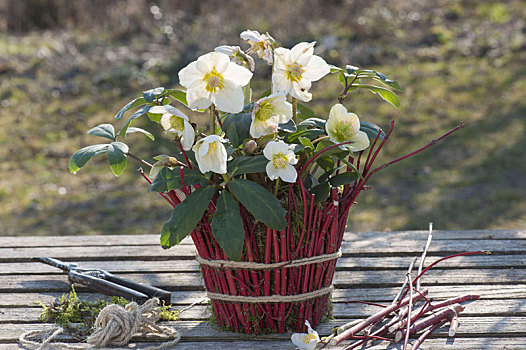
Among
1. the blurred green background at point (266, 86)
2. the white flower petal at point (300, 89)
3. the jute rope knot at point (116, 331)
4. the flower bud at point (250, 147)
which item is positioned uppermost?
the blurred green background at point (266, 86)

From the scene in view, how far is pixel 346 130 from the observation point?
150cm

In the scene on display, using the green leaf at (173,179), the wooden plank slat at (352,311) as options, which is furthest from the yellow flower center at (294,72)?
the wooden plank slat at (352,311)

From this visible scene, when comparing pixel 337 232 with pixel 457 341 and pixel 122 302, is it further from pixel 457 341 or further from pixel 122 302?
pixel 122 302

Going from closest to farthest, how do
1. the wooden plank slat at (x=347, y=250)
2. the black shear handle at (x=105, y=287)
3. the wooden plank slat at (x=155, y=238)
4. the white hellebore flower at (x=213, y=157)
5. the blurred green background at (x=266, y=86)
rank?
the white hellebore flower at (x=213, y=157) < the black shear handle at (x=105, y=287) < the wooden plank slat at (x=347, y=250) < the wooden plank slat at (x=155, y=238) < the blurred green background at (x=266, y=86)

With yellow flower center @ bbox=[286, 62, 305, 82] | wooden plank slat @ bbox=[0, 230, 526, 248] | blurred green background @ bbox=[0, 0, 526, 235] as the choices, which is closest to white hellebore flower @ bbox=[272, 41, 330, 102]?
Result: yellow flower center @ bbox=[286, 62, 305, 82]

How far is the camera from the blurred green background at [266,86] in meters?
4.21

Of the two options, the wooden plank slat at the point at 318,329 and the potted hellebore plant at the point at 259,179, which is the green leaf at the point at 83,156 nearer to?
the potted hellebore plant at the point at 259,179

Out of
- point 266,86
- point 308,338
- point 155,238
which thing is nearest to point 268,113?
point 308,338

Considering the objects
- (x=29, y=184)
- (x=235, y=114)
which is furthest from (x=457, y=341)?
(x=29, y=184)

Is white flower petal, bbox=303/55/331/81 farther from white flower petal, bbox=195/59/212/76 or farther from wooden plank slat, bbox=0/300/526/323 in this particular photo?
wooden plank slat, bbox=0/300/526/323

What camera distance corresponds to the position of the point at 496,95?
5398mm

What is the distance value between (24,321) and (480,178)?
3386 mm

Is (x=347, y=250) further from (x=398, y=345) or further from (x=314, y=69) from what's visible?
(x=314, y=69)

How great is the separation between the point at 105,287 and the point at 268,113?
2.52 ft
